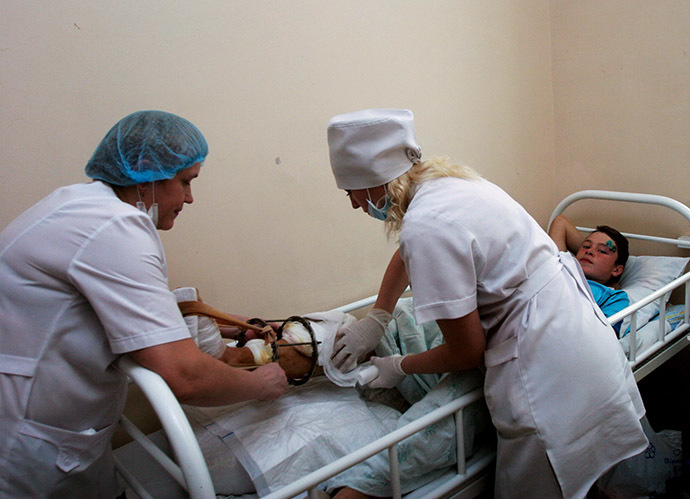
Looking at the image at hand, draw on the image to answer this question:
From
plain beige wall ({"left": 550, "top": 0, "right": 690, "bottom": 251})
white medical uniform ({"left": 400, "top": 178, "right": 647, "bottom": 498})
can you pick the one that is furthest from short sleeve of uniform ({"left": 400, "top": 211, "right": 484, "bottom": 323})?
plain beige wall ({"left": 550, "top": 0, "right": 690, "bottom": 251})

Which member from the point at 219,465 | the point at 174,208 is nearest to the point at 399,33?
the point at 174,208

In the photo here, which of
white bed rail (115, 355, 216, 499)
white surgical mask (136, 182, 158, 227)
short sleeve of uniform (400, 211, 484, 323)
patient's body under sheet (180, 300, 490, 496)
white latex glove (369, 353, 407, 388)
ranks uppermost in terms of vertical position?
white surgical mask (136, 182, 158, 227)

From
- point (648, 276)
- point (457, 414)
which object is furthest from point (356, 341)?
point (648, 276)

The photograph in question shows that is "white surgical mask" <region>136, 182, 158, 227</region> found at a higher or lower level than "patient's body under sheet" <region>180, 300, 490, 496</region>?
higher

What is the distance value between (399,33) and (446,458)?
166 cm

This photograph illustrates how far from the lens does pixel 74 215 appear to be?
1.10 m

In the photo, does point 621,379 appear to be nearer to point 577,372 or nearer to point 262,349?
point 577,372

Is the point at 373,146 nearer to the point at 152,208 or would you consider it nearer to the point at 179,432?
the point at 152,208

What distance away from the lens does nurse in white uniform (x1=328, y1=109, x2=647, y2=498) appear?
1.30 metres

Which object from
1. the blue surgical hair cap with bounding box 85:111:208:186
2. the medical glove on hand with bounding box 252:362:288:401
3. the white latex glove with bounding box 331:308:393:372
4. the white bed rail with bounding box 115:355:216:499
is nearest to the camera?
the white bed rail with bounding box 115:355:216:499

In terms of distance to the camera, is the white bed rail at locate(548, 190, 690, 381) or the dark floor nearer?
the white bed rail at locate(548, 190, 690, 381)

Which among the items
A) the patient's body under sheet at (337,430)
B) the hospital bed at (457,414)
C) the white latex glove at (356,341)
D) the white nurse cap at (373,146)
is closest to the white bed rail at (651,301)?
the hospital bed at (457,414)

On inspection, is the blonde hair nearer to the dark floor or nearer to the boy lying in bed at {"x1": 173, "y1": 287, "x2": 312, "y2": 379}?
the boy lying in bed at {"x1": 173, "y1": 287, "x2": 312, "y2": 379}

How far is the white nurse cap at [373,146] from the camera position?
55.1 inches
